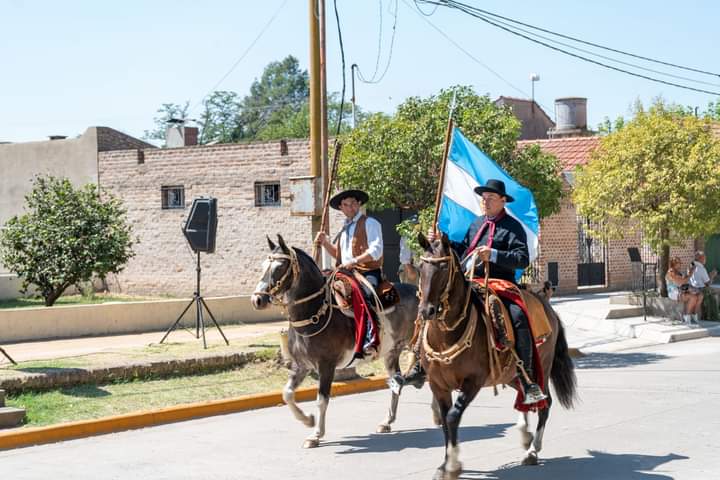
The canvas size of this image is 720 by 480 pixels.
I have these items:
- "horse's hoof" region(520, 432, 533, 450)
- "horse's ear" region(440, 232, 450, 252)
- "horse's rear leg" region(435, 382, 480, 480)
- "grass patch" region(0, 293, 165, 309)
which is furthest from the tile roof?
"horse's ear" region(440, 232, 450, 252)

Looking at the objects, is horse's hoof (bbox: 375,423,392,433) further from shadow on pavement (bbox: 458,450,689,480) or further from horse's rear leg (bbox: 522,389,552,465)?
shadow on pavement (bbox: 458,450,689,480)

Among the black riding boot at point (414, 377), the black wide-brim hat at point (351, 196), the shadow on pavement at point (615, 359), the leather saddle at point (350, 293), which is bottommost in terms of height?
the shadow on pavement at point (615, 359)

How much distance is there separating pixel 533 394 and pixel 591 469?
0.82 metres

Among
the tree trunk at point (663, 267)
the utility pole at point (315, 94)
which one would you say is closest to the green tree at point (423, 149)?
the utility pole at point (315, 94)

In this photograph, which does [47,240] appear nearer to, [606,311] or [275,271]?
[606,311]

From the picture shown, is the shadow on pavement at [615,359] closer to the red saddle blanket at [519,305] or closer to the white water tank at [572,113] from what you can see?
the red saddle blanket at [519,305]

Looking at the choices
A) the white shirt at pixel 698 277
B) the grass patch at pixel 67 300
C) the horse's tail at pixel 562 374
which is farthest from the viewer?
the grass patch at pixel 67 300

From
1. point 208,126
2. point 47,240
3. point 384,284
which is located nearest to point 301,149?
point 47,240

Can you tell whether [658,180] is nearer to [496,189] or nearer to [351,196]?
[351,196]

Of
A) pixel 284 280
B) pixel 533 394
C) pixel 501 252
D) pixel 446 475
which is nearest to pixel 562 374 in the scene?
→ pixel 533 394

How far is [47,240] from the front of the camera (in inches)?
1010

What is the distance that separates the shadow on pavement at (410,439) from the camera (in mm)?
10055

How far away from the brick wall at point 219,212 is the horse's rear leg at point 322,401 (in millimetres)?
18316

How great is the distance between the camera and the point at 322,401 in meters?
10.3
